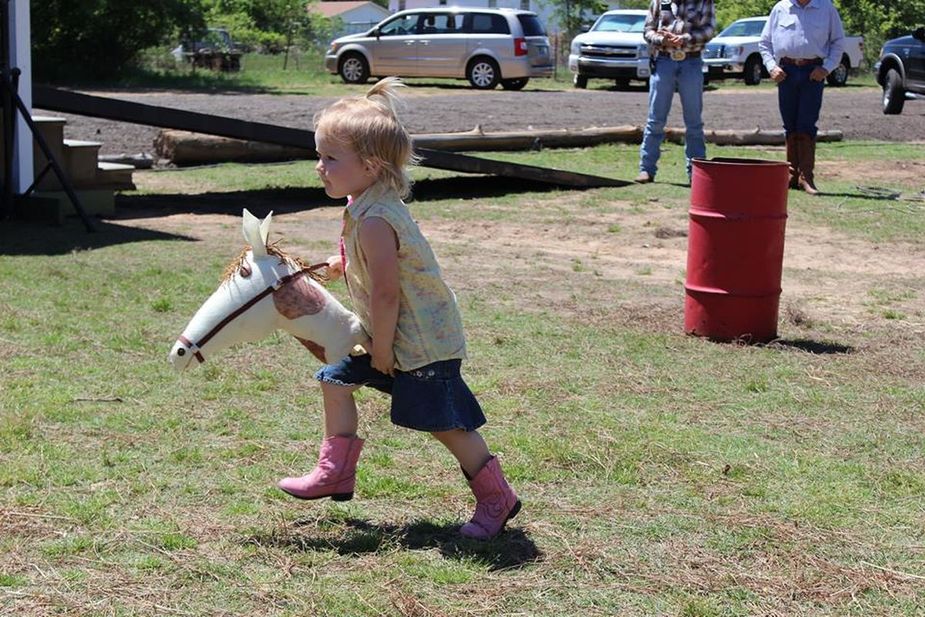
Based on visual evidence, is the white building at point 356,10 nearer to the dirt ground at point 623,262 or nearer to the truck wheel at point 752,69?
the truck wheel at point 752,69

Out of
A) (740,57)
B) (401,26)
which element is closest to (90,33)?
(401,26)

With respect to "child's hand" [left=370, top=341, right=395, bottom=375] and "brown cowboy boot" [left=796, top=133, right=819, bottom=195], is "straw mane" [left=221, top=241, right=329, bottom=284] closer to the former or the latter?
"child's hand" [left=370, top=341, right=395, bottom=375]

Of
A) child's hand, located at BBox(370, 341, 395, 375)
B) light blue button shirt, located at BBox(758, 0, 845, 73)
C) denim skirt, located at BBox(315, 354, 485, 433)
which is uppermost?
light blue button shirt, located at BBox(758, 0, 845, 73)

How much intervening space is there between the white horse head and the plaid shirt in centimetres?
919

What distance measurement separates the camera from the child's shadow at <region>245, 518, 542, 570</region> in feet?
13.0

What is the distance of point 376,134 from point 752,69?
31583mm

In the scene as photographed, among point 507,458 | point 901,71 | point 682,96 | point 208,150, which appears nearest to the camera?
point 507,458

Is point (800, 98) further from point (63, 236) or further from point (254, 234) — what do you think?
point (254, 234)

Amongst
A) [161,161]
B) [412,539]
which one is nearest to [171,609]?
[412,539]

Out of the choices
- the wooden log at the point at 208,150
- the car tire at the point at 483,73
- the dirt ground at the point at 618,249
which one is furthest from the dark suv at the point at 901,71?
the wooden log at the point at 208,150

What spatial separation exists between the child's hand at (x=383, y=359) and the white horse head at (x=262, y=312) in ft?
0.48

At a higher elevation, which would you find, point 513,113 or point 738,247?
point 738,247

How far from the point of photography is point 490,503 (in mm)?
4051

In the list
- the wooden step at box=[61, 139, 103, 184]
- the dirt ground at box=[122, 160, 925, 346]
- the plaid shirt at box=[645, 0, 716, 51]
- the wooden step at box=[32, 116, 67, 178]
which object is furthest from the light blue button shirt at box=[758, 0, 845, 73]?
the wooden step at box=[32, 116, 67, 178]
